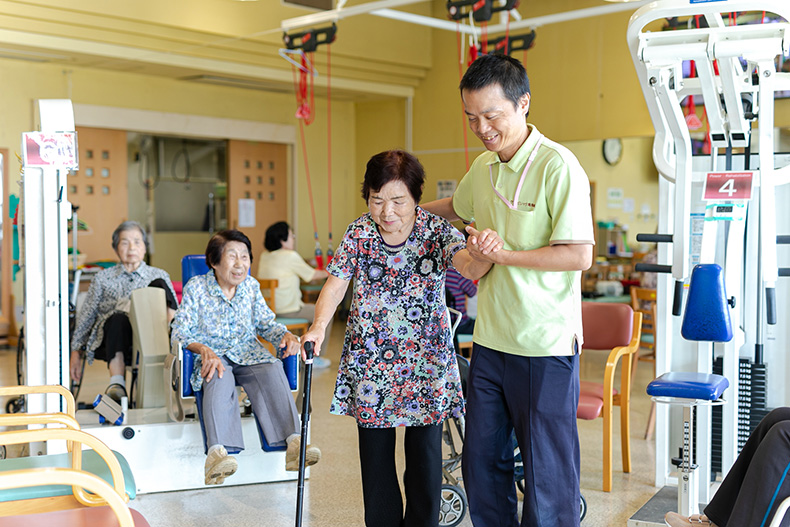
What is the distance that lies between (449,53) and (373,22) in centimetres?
101

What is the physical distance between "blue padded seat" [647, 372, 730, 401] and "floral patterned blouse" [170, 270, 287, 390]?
5.60 ft

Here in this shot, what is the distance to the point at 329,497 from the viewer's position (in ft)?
12.1

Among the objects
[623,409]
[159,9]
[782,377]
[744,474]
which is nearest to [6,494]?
[744,474]

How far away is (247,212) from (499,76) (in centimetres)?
791

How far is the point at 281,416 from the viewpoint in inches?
139

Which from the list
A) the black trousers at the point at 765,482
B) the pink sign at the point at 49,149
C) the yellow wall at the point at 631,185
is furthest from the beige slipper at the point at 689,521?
the yellow wall at the point at 631,185

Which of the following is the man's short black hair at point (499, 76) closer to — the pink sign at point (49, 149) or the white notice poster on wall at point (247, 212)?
the pink sign at point (49, 149)

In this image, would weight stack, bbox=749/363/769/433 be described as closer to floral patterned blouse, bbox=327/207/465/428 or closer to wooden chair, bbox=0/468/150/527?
floral patterned blouse, bbox=327/207/465/428

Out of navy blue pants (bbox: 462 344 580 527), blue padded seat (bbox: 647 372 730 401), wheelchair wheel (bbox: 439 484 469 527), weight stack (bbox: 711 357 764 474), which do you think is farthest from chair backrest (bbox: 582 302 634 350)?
navy blue pants (bbox: 462 344 580 527)

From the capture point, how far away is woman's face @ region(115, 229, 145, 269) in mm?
4812

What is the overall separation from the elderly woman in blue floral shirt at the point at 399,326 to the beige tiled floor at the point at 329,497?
0.86 meters

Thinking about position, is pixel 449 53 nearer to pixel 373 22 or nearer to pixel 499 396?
pixel 373 22

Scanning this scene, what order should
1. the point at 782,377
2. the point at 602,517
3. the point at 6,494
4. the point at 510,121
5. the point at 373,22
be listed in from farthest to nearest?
the point at 373,22
the point at 782,377
the point at 602,517
the point at 6,494
the point at 510,121

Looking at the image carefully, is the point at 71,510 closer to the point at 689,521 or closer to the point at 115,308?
the point at 689,521
